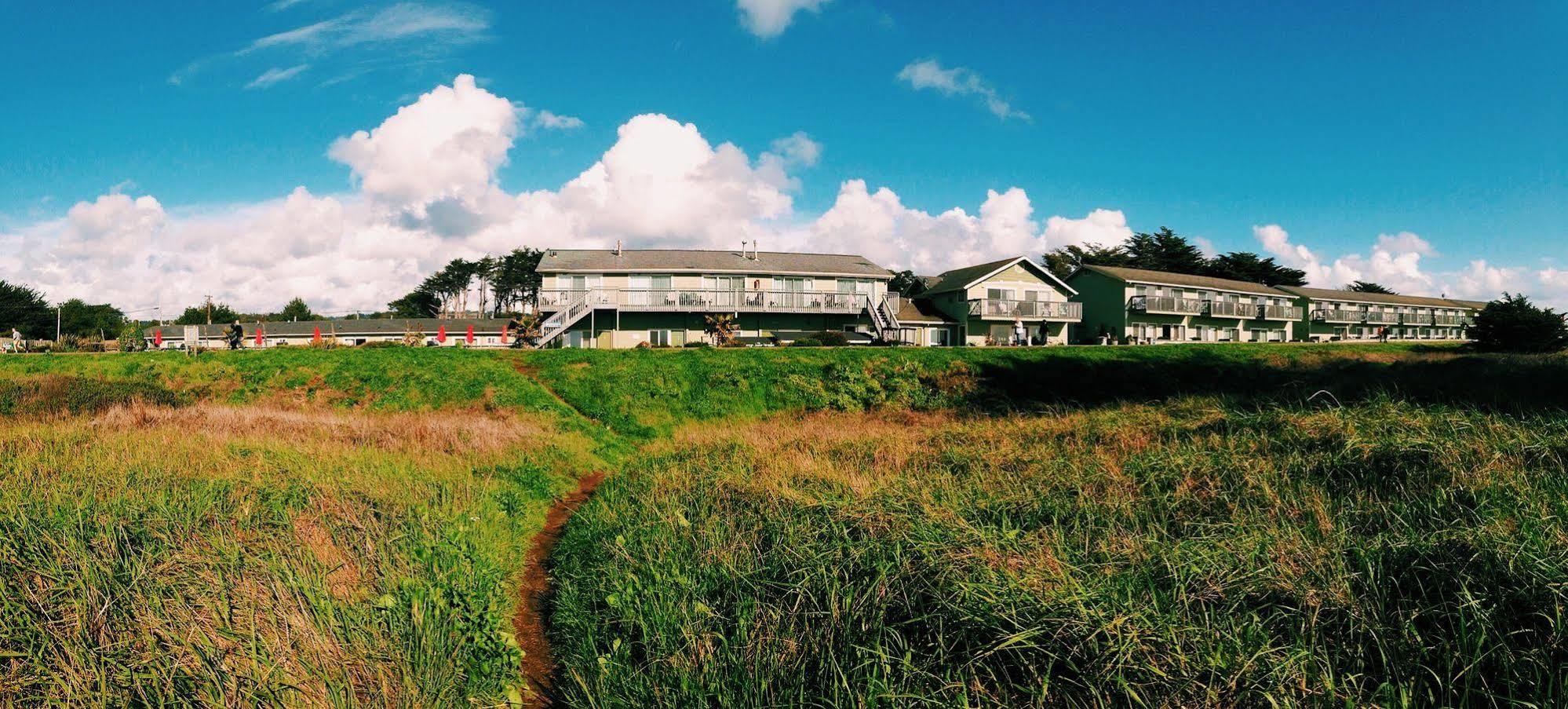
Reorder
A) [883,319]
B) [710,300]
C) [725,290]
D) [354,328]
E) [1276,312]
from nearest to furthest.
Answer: [710,300] < [725,290] < [883,319] < [1276,312] < [354,328]

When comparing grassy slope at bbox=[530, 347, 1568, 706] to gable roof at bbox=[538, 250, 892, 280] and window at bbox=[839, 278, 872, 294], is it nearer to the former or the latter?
gable roof at bbox=[538, 250, 892, 280]

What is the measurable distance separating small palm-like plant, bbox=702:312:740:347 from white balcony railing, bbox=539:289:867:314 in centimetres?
57

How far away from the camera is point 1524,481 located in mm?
6402

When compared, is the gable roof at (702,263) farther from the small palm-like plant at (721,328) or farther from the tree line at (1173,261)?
the tree line at (1173,261)

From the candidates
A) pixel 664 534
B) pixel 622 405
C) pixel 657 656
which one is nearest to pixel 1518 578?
pixel 657 656

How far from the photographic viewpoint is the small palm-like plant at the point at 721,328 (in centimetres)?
3866

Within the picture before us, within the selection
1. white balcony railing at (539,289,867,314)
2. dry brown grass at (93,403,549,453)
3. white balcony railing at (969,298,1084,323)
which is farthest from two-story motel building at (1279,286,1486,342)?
dry brown grass at (93,403,549,453)

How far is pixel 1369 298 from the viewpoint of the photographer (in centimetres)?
6869

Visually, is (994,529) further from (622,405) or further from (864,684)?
(622,405)

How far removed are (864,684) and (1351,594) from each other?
320 centimetres

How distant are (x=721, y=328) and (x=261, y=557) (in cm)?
3357

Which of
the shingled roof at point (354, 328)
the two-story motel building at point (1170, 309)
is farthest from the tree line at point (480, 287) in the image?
the two-story motel building at point (1170, 309)

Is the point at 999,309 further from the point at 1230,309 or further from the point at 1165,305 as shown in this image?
the point at 1230,309

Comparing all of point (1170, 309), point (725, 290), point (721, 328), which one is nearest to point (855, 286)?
point (725, 290)
